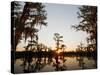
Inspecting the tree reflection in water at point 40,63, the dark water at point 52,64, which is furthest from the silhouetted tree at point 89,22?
the tree reflection in water at point 40,63

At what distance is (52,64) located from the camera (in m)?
2.28

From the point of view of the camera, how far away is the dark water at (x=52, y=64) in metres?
2.17

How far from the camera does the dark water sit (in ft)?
7.12

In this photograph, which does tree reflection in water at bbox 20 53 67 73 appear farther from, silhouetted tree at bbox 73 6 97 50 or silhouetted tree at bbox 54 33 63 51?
silhouetted tree at bbox 73 6 97 50


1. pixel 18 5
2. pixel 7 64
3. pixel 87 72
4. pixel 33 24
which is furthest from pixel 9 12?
pixel 87 72

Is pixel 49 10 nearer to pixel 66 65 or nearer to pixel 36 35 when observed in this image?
pixel 36 35

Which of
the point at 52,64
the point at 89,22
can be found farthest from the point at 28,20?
the point at 89,22

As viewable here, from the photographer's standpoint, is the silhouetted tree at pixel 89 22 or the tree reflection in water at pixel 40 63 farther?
the silhouetted tree at pixel 89 22

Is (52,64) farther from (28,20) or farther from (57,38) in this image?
(28,20)

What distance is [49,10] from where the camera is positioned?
89.4 inches

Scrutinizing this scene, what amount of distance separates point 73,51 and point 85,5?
462 mm

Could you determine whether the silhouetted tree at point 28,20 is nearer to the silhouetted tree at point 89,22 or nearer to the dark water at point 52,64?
the dark water at point 52,64

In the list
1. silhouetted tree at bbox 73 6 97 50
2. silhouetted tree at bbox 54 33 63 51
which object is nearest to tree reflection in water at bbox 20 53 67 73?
silhouetted tree at bbox 54 33 63 51

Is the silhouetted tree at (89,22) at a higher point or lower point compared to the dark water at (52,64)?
higher
